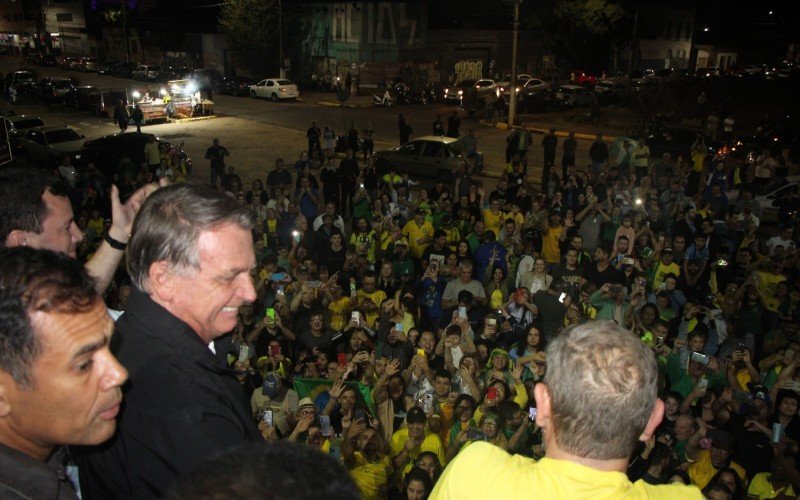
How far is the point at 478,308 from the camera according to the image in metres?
8.65

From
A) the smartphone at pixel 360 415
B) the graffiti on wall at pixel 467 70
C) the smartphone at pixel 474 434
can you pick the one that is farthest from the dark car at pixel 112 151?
the graffiti on wall at pixel 467 70

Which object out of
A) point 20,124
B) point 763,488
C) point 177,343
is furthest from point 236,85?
point 177,343

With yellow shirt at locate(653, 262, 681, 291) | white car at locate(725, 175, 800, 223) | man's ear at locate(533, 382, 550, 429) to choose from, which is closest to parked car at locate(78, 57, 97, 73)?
white car at locate(725, 175, 800, 223)

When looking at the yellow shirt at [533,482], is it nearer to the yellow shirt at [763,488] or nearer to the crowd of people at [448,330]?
the crowd of people at [448,330]

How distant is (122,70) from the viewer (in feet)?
170

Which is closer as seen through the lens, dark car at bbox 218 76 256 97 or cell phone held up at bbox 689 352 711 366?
cell phone held up at bbox 689 352 711 366

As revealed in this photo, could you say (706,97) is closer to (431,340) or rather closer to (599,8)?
(599,8)

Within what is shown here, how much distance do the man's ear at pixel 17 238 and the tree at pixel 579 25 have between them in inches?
1689

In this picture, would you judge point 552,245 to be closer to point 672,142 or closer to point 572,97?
point 672,142

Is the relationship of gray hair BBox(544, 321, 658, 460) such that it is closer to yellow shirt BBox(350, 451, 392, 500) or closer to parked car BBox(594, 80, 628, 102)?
yellow shirt BBox(350, 451, 392, 500)

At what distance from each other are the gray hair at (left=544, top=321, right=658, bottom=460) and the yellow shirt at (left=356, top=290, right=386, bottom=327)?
6.73 meters

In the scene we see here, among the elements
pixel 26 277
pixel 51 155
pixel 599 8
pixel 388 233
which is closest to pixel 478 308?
pixel 388 233

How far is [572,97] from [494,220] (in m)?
27.8

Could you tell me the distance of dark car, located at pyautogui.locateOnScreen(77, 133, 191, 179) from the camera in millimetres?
18641
